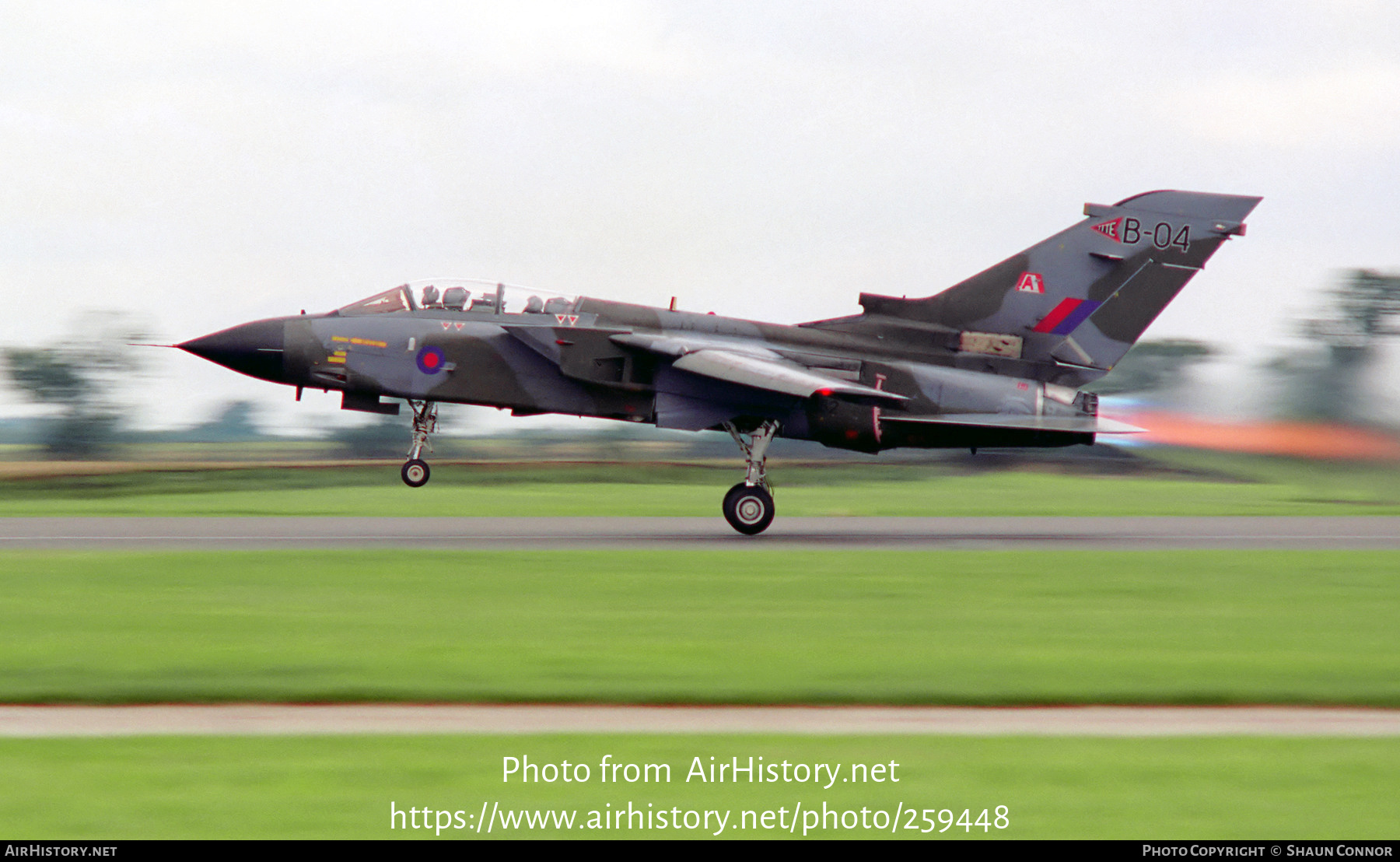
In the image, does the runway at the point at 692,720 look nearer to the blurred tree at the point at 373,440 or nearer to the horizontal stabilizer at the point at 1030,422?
the horizontal stabilizer at the point at 1030,422

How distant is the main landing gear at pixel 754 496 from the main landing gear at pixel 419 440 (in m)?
4.68

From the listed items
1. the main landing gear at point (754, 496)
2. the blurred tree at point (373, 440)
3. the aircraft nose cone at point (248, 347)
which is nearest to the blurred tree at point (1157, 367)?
the main landing gear at point (754, 496)

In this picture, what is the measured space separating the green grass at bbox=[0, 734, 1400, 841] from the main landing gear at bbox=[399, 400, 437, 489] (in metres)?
13.9

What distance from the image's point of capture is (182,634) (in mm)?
11234

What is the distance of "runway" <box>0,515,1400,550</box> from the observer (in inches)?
746

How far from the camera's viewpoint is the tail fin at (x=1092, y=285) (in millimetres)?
21141

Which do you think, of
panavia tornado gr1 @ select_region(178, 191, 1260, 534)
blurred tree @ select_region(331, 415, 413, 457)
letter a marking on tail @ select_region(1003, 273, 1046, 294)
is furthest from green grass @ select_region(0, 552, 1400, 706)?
blurred tree @ select_region(331, 415, 413, 457)

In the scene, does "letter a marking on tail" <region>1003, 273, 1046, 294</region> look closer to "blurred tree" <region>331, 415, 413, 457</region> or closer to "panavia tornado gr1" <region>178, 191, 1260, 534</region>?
"panavia tornado gr1" <region>178, 191, 1260, 534</region>

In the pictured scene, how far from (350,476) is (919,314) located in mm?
18100

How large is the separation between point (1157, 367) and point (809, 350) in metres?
11.4

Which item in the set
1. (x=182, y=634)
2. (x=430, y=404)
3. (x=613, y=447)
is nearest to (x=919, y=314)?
(x=430, y=404)

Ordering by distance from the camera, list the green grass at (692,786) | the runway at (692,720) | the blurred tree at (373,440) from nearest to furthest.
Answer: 1. the green grass at (692,786)
2. the runway at (692,720)
3. the blurred tree at (373,440)

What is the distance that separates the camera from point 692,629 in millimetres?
11805

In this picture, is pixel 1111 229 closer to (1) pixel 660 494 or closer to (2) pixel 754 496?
(2) pixel 754 496
